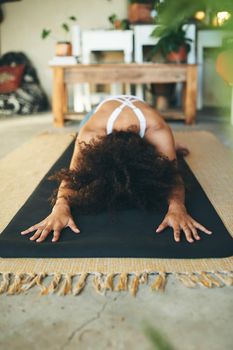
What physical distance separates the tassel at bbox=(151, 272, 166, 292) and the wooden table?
8.27ft

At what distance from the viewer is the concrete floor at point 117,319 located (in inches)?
34.3

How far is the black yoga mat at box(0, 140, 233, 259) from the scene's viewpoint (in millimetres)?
1216

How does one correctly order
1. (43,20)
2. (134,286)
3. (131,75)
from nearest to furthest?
1. (134,286)
2. (131,75)
3. (43,20)

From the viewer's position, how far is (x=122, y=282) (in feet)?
3.55

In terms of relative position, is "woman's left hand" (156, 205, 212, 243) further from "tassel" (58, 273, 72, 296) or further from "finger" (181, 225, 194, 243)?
"tassel" (58, 273, 72, 296)

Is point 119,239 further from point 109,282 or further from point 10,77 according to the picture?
point 10,77

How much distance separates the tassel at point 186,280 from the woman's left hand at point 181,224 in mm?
158

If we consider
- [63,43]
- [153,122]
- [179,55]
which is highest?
[63,43]

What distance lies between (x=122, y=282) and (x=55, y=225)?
0.35m

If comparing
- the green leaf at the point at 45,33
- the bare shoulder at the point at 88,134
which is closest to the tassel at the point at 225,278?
the bare shoulder at the point at 88,134

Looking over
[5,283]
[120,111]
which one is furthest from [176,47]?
[5,283]

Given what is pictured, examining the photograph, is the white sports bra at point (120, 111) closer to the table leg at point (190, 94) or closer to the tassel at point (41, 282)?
the tassel at point (41, 282)

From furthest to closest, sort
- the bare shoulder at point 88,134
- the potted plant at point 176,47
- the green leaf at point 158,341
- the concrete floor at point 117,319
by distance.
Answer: the potted plant at point 176,47
the bare shoulder at point 88,134
the concrete floor at point 117,319
the green leaf at point 158,341

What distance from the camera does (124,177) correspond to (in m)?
1.38
